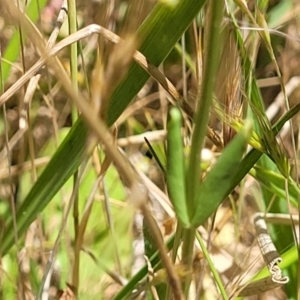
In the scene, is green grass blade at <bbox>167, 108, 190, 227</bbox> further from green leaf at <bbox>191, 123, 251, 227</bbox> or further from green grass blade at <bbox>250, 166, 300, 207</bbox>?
green grass blade at <bbox>250, 166, 300, 207</bbox>

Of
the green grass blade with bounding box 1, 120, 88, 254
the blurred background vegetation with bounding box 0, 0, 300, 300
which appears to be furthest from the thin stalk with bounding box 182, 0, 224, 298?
the green grass blade with bounding box 1, 120, 88, 254

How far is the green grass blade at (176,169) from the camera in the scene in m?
0.40

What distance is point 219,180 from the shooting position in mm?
409

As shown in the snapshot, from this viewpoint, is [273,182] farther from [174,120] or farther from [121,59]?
[121,59]

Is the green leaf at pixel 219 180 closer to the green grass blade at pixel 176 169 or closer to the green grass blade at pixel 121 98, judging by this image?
the green grass blade at pixel 176 169

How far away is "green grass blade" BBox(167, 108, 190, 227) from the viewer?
Result: 1.32ft

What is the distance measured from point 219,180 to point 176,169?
3 centimetres

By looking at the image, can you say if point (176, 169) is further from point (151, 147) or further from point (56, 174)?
point (56, 174)

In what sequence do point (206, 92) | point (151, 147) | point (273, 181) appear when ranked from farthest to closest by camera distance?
point (273, 181)
point (151, 147)
point (206, 92)

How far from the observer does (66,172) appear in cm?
59

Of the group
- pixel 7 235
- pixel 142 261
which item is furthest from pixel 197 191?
pixel 142 261

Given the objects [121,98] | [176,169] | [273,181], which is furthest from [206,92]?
[273,181]

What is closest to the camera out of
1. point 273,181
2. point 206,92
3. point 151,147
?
point 206,92

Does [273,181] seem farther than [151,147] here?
Yes
